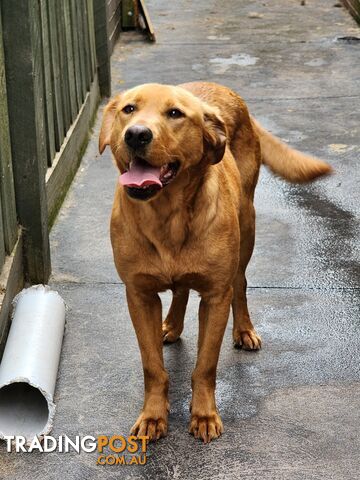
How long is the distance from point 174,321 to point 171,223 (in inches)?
40.6

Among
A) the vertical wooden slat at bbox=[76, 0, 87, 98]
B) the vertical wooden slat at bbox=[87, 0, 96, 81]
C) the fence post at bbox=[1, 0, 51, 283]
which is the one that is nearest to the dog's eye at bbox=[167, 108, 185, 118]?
the fence post at bbox=[1, 0, 51, 283]

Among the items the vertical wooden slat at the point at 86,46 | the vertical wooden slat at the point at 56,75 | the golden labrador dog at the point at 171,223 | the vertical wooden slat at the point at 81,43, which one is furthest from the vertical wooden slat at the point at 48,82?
the golden labrador dog at the point at 171,223

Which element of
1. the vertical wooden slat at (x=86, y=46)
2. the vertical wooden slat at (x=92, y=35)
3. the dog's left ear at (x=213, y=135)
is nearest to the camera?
the dog's left ear at (x=213, y=135)

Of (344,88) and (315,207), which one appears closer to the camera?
(315,207)

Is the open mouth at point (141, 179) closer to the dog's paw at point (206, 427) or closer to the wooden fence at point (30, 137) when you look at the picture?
the dog's paw at point (206, 427)

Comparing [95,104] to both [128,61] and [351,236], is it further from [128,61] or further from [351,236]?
[351,236]

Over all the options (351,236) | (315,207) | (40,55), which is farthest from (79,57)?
Answer: (351,236)

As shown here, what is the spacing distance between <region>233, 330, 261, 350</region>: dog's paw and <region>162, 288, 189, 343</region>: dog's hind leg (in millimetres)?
277

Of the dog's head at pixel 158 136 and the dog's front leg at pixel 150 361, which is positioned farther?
the dog's front leg at pixel 150 361

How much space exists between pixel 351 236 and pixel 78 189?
2.07 metres

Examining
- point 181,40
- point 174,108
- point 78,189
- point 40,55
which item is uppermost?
point 174,108

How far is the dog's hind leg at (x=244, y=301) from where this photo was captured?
4.71 meters

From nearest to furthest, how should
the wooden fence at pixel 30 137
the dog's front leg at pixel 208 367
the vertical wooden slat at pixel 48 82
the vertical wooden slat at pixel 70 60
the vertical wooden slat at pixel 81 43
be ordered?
the dog's front leg at pixel 208 367 → the wooden fence at pixel 30 137 → the vertical wooden slat at pixel 48 82 → the vertical wooden slat at pixel 70 60 → the vertical wooden slat at pixel 81 43

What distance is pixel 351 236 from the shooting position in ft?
20.2
